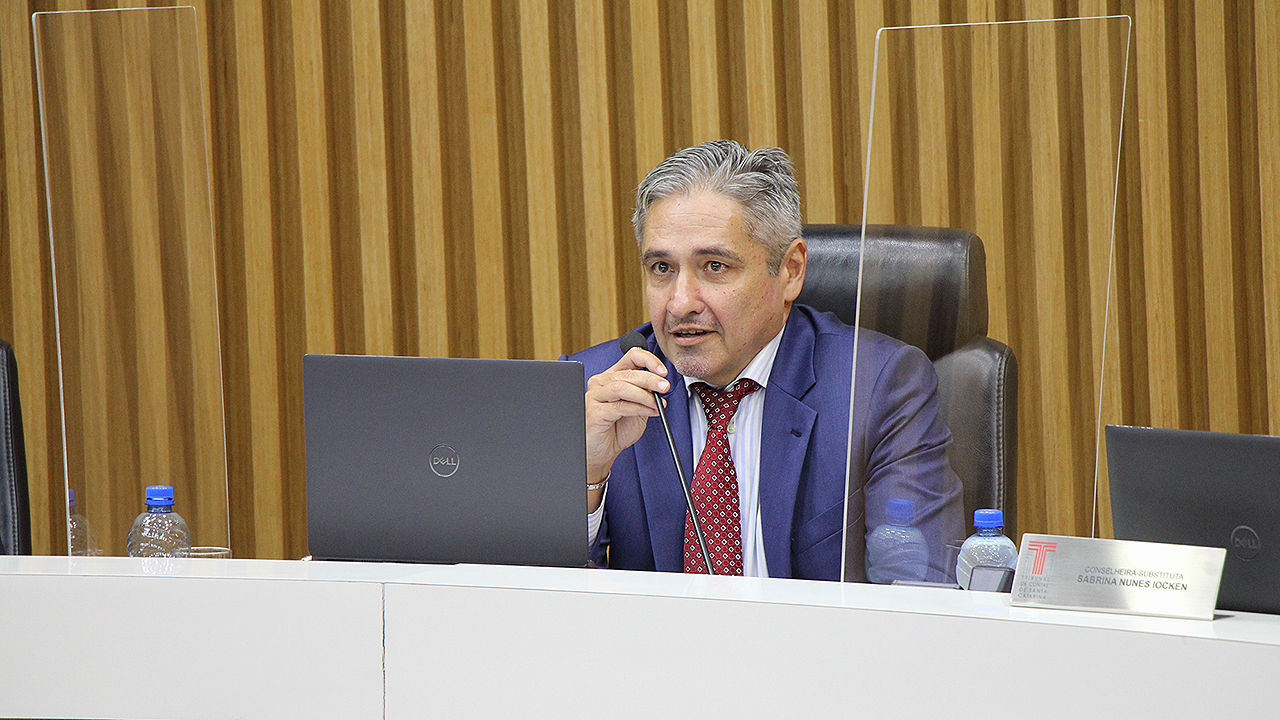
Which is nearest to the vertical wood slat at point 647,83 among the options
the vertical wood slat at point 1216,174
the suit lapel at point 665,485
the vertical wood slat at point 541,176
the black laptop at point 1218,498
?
the vertical wood slat at point 541,176

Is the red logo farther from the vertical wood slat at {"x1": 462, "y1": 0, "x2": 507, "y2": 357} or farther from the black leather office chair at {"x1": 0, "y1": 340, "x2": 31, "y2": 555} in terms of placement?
the vertical wood slat at {"x1": 462, "y1": 0, "x2": 507, "y2": 357}

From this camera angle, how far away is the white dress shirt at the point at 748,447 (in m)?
1.81

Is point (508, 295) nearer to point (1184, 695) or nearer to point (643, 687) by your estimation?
point (643, 687)

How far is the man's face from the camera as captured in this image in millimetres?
1886

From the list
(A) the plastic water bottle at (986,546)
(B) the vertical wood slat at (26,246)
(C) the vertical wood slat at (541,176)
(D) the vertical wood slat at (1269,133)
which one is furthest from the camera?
(B) the vertical wood slat at (26,246)

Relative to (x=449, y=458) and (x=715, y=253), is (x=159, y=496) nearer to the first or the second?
(x=449, y=458)

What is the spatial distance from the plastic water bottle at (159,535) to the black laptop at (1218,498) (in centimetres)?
137

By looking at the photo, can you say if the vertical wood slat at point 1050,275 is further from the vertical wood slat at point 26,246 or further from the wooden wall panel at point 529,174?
the vertical wood slat at point 26,246

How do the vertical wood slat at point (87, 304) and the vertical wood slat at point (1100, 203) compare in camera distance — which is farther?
the vertical wood slat at point (87, 304)

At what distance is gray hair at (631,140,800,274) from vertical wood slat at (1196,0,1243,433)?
1059mm

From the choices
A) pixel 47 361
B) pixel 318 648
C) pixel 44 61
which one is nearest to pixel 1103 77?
pixel 318 648

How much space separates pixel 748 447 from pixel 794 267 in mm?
320

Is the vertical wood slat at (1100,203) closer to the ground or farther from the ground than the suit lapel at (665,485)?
farther from the ground

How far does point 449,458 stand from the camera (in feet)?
4.17
